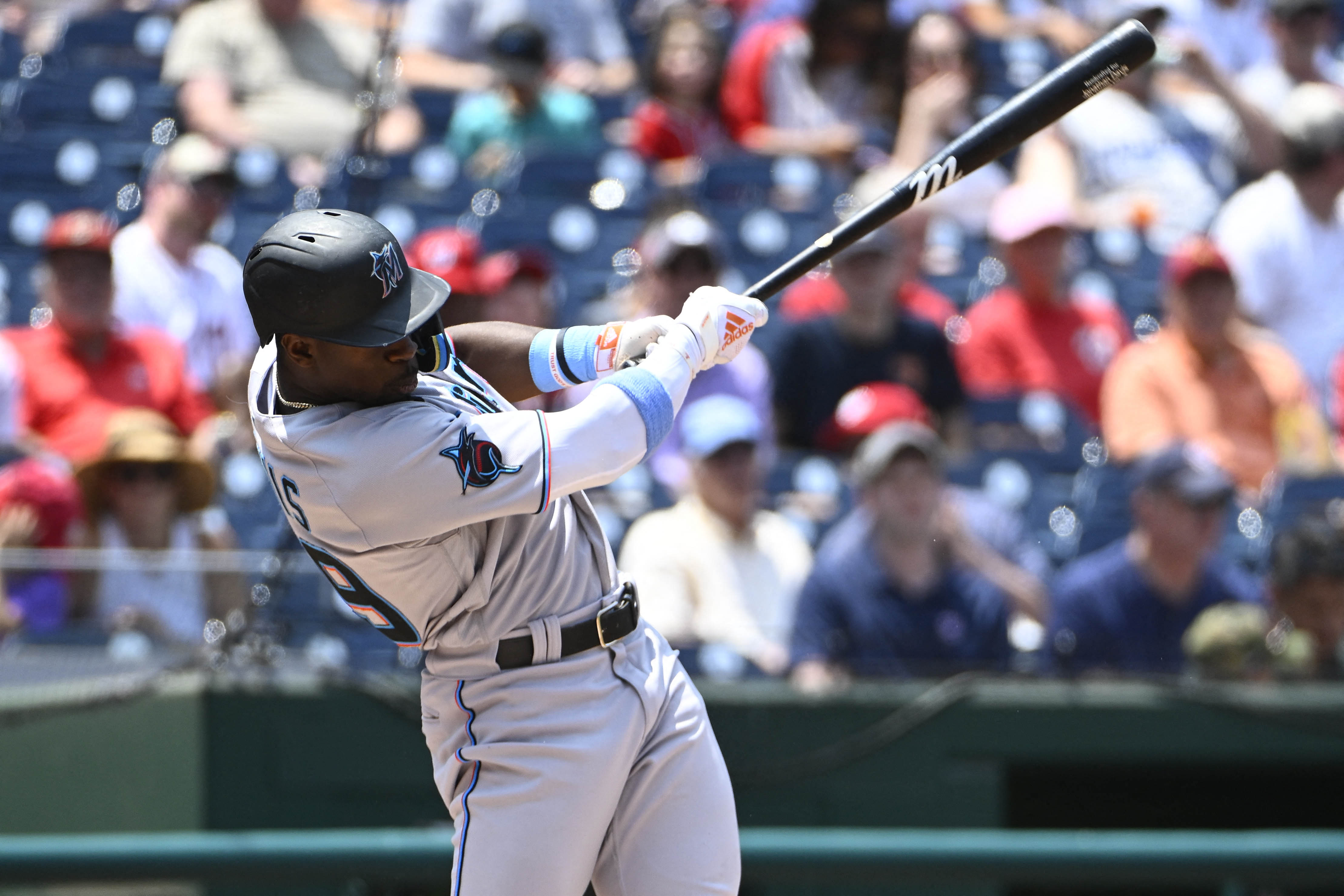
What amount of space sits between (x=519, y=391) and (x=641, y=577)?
1.40m

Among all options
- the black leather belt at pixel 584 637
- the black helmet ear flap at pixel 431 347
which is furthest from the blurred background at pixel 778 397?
the black leather belt at pixel 584 637

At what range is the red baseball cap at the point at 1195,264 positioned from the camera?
17.1ft

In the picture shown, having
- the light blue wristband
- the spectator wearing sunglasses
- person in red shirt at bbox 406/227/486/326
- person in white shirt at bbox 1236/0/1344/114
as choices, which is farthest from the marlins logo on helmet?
person in white shirt at bbox 1236/0/1344/114

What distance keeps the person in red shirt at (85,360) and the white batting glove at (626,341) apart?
2495 mm

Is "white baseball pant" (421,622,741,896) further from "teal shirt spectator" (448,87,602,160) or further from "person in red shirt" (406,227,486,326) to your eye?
"teal shirt spectator" (448,87,602,160)

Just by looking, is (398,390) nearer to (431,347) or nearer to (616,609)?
(431,347)

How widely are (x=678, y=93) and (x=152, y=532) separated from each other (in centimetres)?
293

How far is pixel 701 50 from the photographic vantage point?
6188 millimetres

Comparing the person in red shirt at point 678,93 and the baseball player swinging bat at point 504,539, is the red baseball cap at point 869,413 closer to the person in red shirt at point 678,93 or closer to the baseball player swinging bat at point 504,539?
the person in red shirt at point 678,93

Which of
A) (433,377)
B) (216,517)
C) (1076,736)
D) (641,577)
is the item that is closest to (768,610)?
(641,577)

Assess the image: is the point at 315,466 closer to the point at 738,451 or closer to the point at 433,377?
the point at 433,377

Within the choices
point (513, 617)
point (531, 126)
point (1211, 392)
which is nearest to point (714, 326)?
point (513, 617)

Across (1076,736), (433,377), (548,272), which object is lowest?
(1076,736)

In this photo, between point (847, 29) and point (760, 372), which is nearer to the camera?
point (760, 372)
